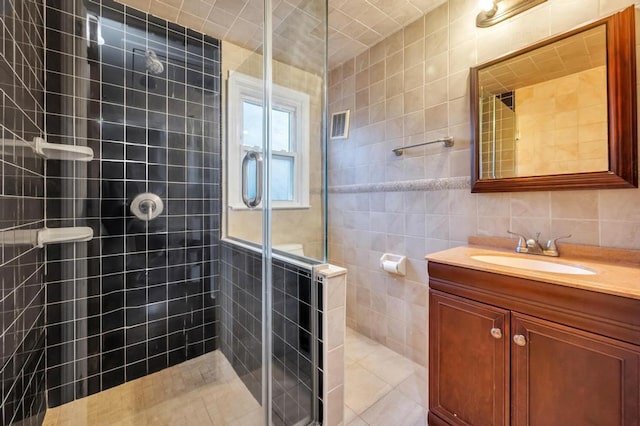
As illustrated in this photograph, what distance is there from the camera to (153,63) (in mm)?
1763

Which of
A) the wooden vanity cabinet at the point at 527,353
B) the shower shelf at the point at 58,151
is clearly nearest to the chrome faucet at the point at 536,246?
the wooden vanity cabinet at the point at 527,353

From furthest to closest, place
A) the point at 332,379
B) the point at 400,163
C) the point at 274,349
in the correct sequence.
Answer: the point at 400,163
the point at 274,349
the point at 332,379

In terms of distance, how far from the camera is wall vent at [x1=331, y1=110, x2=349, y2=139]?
2410 millimetres

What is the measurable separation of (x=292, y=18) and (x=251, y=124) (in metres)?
0.71

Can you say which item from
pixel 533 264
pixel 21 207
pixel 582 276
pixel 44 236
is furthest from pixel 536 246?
pixel 44 236

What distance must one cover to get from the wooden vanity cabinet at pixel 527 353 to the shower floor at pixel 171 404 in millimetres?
1009

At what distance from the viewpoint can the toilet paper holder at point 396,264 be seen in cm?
191

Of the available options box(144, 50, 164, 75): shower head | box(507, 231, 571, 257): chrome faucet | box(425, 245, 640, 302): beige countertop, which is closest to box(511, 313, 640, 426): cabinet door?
box(425, 245, 640, 302): beige countertop

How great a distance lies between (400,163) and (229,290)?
1.57 m

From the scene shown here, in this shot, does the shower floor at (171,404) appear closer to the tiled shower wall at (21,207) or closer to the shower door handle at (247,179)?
the tiled shower wall at (21,207)

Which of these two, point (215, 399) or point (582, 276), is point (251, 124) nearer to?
point (215, 399)

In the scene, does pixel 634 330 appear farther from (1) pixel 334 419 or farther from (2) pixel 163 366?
(2) pixel 163 366

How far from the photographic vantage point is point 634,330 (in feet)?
2.61

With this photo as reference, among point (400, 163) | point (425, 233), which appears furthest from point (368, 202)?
point (425, 233)
